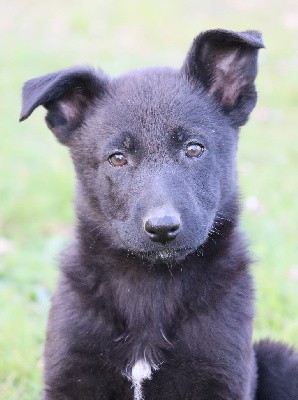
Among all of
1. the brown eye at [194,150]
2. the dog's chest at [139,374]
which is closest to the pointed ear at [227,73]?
the brown eye at [194,150]

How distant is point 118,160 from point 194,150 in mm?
344

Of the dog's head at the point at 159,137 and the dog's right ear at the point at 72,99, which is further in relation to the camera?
the dog's right ear at the point at 72,99

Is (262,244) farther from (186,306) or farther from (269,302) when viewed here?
(186,306)

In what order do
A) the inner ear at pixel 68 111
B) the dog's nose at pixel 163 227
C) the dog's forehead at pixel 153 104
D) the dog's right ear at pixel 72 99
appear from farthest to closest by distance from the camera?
the inner ear at pixel 68 111 < the dog's right ear at pixel 72 99 < the dog's forehead at pixel 153 104 < the dog's nose at pixel 163 227

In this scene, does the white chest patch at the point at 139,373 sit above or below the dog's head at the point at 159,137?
below

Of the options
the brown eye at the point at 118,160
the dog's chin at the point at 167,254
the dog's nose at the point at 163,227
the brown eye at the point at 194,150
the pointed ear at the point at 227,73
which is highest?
the pointed ear at the point at 227,73

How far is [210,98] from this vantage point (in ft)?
12.4

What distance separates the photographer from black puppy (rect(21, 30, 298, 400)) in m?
3.42

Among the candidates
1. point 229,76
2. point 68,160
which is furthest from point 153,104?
point 68,160

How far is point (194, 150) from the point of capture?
3.52 m

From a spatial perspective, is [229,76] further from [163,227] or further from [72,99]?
[163,227]

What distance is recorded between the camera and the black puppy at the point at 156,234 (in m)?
3.42

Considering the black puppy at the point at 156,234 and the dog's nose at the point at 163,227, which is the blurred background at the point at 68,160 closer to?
the black puppy at the point at 156,234

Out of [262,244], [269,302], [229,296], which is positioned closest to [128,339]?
[229,296]
